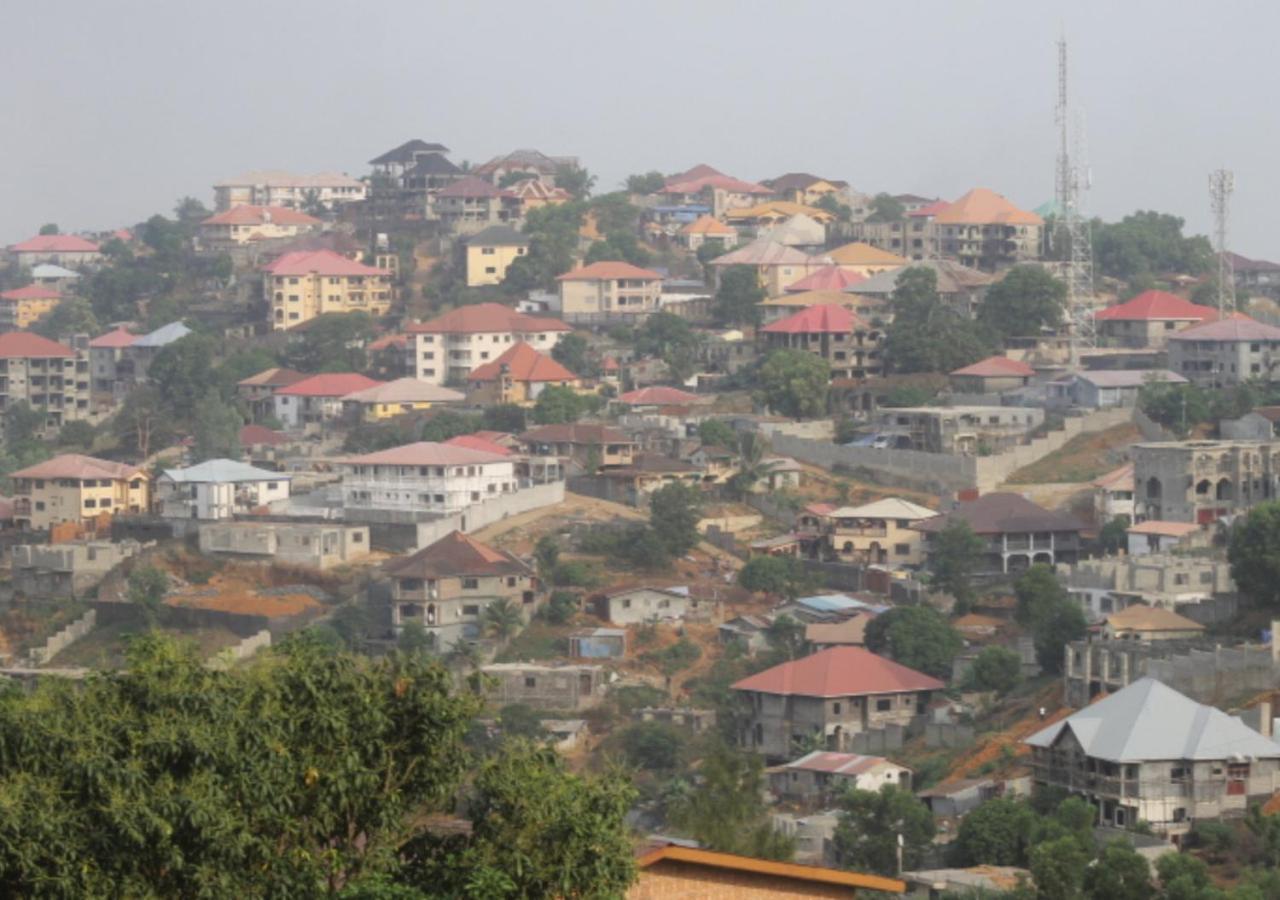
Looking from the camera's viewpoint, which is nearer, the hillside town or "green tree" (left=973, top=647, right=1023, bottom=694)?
the hillside town

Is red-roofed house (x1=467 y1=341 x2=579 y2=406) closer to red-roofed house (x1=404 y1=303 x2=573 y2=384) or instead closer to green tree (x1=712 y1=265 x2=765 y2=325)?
red-roofed house (x1=404 y1=303 x2=573 y2=384)

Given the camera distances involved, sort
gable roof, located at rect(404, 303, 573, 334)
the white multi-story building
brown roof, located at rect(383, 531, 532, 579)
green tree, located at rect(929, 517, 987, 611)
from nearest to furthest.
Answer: green tree, located at rect(929, 517, 987, 611), brown roof, located at rect(383, 531, 532, 579), the white multi-story building, gable roof, located at rect(404, 303, 573, 334)

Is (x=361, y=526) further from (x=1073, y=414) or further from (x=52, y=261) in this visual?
(x=52, y=261)

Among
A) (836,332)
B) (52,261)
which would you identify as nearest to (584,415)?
(836,332)

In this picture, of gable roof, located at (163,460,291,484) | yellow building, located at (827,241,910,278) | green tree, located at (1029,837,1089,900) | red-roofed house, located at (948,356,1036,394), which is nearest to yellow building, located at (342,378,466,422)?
gable roof, located at (163,460,291,484)

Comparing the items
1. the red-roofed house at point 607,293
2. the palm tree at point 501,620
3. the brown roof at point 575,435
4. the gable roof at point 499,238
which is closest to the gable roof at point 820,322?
the brown roof at point 575,435

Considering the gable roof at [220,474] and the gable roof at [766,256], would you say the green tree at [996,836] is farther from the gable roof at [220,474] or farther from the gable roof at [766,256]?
the gable roof at [766,256]

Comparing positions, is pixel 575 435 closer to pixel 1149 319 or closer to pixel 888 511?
pixel 888 511
